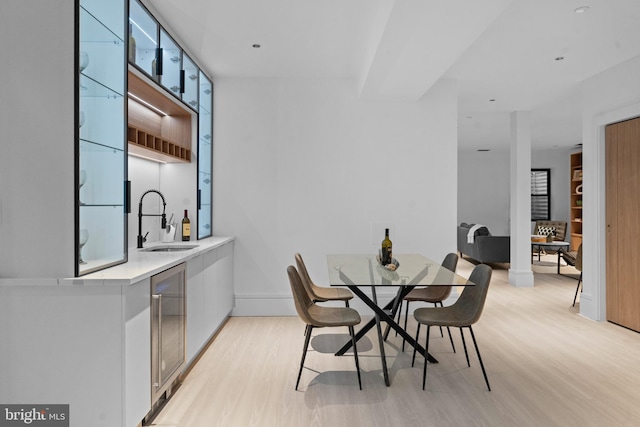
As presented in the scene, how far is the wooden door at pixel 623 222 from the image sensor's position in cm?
399

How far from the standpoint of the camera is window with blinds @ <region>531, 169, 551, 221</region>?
11.5 m

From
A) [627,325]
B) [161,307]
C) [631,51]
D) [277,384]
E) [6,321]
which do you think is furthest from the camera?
[627,325]

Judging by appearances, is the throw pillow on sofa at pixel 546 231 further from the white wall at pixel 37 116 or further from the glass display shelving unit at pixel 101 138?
the white wall at pixel 37 116

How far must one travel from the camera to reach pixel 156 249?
137 inches

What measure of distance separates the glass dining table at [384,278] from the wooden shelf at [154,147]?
5.71 feet

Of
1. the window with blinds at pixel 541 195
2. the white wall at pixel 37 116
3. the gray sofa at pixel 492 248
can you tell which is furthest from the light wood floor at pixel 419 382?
the window with blinds at pixel 541 195

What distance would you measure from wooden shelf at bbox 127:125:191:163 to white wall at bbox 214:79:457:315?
0.72m

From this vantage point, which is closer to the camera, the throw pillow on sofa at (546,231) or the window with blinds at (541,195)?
the throw pillow on sofa at (546,231)

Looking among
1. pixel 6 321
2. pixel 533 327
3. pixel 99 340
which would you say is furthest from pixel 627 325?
pixel 6 321

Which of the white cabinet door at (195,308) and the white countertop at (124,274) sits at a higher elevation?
the white countertop at (124,274)

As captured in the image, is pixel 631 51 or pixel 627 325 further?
pixel 627 325

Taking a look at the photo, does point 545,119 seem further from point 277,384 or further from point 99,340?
point 99,340

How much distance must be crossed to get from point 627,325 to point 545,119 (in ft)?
13.8

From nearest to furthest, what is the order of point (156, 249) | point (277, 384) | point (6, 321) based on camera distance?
point (6, 321)
point (277, 384)
point (156, 249)
